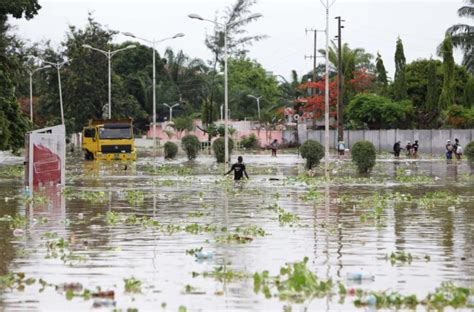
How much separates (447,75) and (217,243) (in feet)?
250

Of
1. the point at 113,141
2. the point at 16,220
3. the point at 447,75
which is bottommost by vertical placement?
the point at 16,220

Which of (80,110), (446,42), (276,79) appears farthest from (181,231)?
(276,79)

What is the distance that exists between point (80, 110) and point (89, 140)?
91.3ft

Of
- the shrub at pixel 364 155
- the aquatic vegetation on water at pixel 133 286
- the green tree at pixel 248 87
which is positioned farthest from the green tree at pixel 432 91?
the aquatic vegetation on water at pixel 133 286

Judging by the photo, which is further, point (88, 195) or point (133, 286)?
point (88, 195)

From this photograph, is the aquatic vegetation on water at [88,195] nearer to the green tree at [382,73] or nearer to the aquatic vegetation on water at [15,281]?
the aquatic vegetation on water at [15,281]

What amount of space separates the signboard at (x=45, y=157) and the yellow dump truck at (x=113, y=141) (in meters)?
32.8

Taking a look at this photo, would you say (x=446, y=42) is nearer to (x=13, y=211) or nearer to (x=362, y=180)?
(x=362, y=180)

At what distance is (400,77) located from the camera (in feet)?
328

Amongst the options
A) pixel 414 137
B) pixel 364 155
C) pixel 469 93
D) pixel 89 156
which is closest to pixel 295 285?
pixel 364 155

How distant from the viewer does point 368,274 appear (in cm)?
1353

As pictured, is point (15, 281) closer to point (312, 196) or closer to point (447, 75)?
point (312, 196)

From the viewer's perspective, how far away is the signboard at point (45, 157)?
33000 mm

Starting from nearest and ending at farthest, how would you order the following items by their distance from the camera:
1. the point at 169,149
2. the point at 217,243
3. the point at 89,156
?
1. the point at 217,243
2. the point at 169,149
3. the point at 89,156
